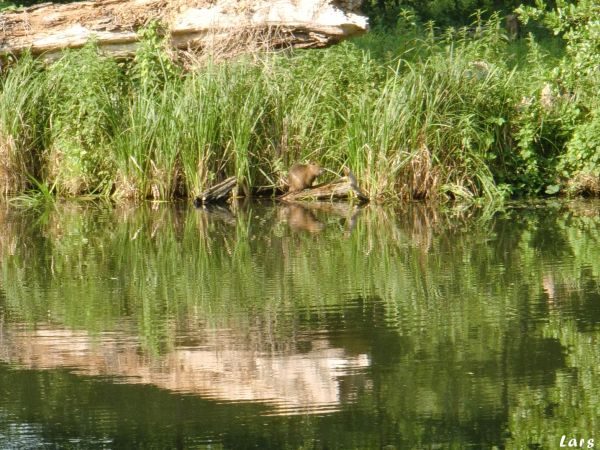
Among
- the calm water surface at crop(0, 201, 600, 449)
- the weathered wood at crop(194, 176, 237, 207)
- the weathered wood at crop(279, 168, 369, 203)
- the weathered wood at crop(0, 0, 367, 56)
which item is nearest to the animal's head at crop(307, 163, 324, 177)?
the weathered wood at crop(279, 168, 369, 203)

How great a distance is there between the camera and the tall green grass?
39.8 feet

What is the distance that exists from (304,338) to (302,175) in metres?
6.67

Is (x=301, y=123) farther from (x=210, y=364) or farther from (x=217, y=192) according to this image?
(x=210, y=364)

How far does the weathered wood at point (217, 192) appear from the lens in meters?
12.6

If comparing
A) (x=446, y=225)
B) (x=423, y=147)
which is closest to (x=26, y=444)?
(x=446, y=225)

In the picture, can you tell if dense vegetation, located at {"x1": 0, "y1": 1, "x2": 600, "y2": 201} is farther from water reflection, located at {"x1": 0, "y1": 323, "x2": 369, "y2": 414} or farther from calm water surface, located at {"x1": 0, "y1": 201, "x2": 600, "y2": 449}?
water reflection, located at {"x1": 0, "y1": 323, "x2": 369, "y2": 414}

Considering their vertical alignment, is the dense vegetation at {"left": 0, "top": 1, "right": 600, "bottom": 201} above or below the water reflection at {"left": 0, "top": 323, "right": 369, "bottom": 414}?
above

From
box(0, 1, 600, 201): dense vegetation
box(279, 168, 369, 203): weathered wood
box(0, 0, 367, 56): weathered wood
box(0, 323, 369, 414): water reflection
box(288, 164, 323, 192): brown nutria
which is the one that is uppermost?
box(0, 0, 367, 56): weathered wood

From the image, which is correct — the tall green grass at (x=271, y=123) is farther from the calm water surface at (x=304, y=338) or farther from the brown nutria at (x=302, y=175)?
the calm water surface at (x=304, y=338)

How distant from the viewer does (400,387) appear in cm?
500

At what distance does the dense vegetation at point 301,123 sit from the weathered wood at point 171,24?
27cm

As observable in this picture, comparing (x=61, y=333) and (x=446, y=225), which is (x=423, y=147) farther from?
(x=61, y=333)

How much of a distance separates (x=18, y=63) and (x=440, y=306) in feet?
28.0

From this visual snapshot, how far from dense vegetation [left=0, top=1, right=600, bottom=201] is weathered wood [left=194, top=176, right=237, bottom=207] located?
0.10 m
